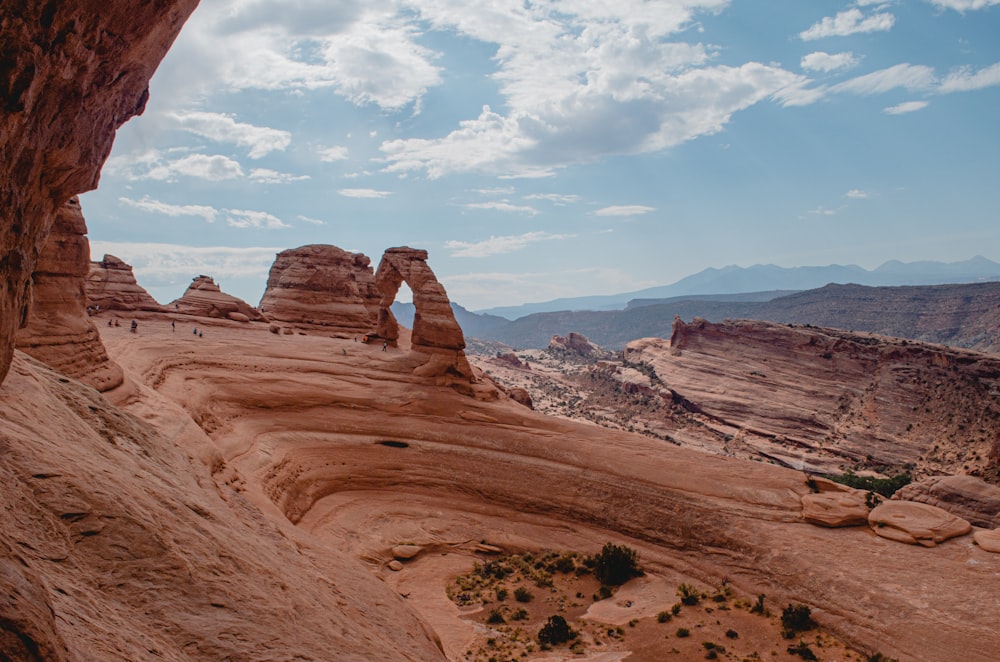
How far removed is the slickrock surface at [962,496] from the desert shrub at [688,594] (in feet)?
35.6

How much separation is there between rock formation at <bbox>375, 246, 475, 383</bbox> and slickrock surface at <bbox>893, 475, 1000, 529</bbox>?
21.9 m

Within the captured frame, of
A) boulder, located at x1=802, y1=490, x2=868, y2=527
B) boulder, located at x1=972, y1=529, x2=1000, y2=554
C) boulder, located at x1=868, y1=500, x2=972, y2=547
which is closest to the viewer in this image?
boulder, located at x1=972, y1=529, x2=1000, y2=554

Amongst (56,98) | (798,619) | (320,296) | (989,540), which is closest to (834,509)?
(989,540)

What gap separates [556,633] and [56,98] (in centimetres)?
1851

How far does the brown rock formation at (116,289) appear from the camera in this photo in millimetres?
42406

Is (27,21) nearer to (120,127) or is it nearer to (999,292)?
(120,127)

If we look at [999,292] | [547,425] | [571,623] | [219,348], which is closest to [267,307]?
[219,348]

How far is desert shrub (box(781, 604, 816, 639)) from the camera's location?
1850 centimetres

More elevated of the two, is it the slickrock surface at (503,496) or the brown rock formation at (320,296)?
the brown rock formation at (320,296)

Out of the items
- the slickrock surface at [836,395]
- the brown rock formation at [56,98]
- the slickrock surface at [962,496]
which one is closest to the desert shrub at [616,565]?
the slickrock surface at [962,496]

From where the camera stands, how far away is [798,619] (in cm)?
1861

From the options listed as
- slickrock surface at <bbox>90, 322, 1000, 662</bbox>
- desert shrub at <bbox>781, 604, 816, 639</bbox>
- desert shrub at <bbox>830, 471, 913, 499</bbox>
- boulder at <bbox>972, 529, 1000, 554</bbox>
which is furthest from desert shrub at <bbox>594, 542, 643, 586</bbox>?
desert shrub at <bbox>830, 471, 913, 499</bbox>

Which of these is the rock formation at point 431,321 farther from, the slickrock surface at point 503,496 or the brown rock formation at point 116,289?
the brown rock formation at point 116,289

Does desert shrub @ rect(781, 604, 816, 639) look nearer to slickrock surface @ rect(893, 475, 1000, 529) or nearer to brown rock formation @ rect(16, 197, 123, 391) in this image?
slickrock surface @ rect(893, 475, 1000, 529)
